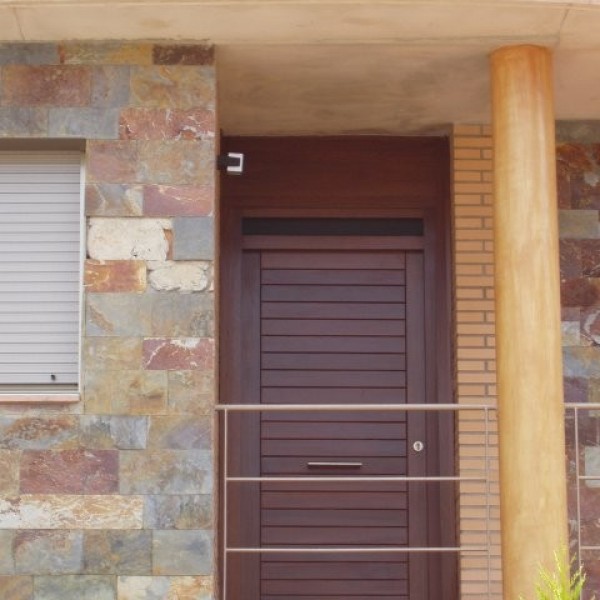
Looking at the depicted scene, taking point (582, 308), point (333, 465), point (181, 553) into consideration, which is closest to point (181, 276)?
point (181, 553)

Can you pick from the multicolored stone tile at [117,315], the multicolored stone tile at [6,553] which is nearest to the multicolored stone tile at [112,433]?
the multicolored stone tile at [117,315]

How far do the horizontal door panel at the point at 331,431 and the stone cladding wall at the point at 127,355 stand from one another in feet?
5.21

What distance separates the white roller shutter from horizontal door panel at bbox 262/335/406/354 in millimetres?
1708

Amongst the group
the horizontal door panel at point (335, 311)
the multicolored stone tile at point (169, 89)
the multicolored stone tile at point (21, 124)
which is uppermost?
the multicolored stone tile at point (169, 89)

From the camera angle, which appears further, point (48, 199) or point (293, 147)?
point (293, 147)

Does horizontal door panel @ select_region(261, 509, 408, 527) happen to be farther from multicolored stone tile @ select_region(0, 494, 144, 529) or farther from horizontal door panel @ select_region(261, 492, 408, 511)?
multicolored stone tile @ select_region(0, 494, 144, 529)

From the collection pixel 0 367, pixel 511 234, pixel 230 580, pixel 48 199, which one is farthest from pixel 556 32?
pixel 230 580

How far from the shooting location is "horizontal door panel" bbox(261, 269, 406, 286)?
773 cm

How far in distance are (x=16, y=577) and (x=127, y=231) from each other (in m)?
1.79

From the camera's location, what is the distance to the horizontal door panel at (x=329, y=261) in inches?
305

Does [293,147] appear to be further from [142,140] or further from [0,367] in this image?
[0,367]

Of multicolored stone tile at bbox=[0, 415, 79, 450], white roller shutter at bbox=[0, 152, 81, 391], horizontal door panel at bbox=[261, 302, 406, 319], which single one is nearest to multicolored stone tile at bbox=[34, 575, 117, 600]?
multicolored stone tile at bbox=[0, 415, 79, 450]

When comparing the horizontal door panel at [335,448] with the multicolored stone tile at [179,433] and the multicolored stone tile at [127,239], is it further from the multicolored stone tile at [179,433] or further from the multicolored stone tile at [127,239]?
the multicolored stone tile at [127,239]

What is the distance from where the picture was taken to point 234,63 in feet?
21.6
